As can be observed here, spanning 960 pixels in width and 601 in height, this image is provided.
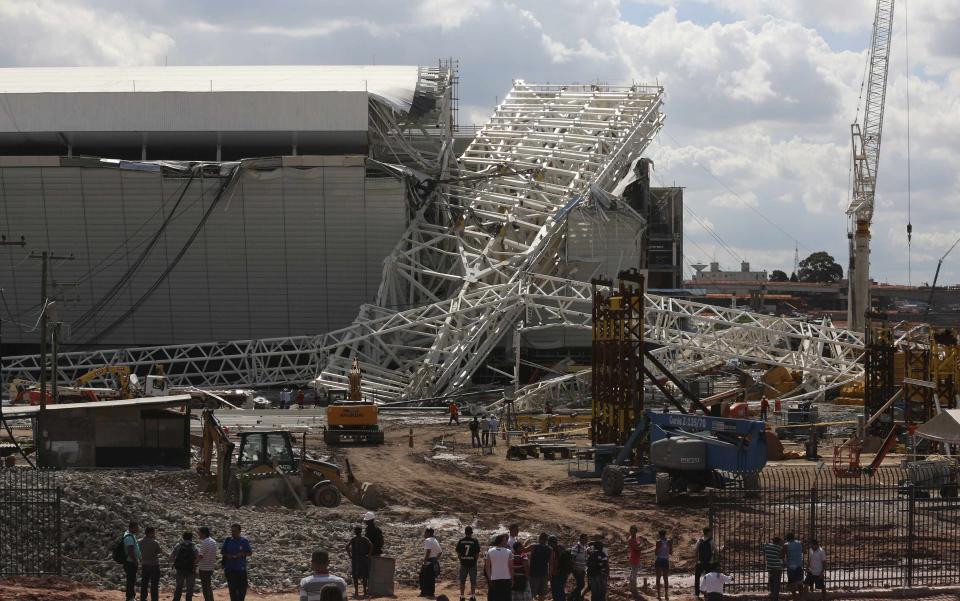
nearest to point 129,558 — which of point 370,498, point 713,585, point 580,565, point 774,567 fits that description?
point 580,565

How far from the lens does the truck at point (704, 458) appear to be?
137 feet

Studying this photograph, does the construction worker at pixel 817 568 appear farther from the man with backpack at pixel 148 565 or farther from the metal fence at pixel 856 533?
the man with backpack at pixel 148 565

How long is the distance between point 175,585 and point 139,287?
62.1m

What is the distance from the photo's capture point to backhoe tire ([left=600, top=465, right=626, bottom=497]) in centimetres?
4350

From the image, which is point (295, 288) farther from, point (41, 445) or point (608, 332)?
point (41, 445)

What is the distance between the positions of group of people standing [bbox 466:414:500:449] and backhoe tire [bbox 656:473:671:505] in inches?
649

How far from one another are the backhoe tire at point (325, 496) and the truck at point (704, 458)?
9.07 meters

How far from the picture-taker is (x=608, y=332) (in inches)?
2039

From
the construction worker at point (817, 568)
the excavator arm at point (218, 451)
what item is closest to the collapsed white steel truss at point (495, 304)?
the excavator arm at point (218, 451)

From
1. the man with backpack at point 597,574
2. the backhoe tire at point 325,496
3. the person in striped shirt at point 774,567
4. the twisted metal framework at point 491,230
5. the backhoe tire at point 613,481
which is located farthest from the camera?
the twisted metal framework at point 491,230

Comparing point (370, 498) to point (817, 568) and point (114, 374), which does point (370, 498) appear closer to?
point (817, 568)

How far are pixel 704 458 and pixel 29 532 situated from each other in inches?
797

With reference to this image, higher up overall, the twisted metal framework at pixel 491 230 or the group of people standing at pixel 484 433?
the twisted metal framework at pixel 491 230

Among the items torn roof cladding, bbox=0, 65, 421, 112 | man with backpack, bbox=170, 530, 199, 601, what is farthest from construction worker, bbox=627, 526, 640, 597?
torn roof cladding, bbox=0, 65, 421, 112
